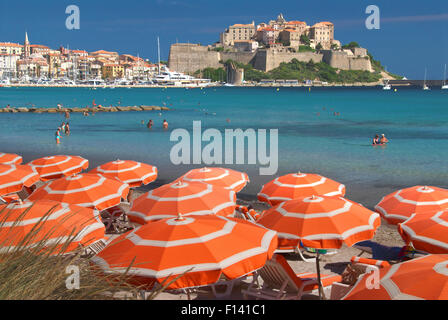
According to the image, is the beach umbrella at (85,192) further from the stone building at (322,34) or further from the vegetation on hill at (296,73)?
the stone building at (322,34)

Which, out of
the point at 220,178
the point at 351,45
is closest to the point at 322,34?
the point at 351,45

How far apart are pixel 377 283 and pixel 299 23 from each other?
13983cm

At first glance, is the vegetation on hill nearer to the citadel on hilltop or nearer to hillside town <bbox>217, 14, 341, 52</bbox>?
the citadel on hilltop

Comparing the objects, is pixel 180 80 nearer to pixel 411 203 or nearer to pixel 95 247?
pixel 95 247

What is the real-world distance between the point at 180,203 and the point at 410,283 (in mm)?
4196

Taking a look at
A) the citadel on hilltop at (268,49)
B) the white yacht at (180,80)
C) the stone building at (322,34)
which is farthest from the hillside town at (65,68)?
the stone building at (322,34)

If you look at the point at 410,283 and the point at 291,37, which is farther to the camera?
the point at 291,37

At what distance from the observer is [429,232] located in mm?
4992

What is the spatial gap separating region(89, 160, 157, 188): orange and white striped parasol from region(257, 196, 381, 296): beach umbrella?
4.68 metres

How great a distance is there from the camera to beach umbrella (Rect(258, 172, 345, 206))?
7.82 meters

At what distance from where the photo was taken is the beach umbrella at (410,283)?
2605 millimetres
